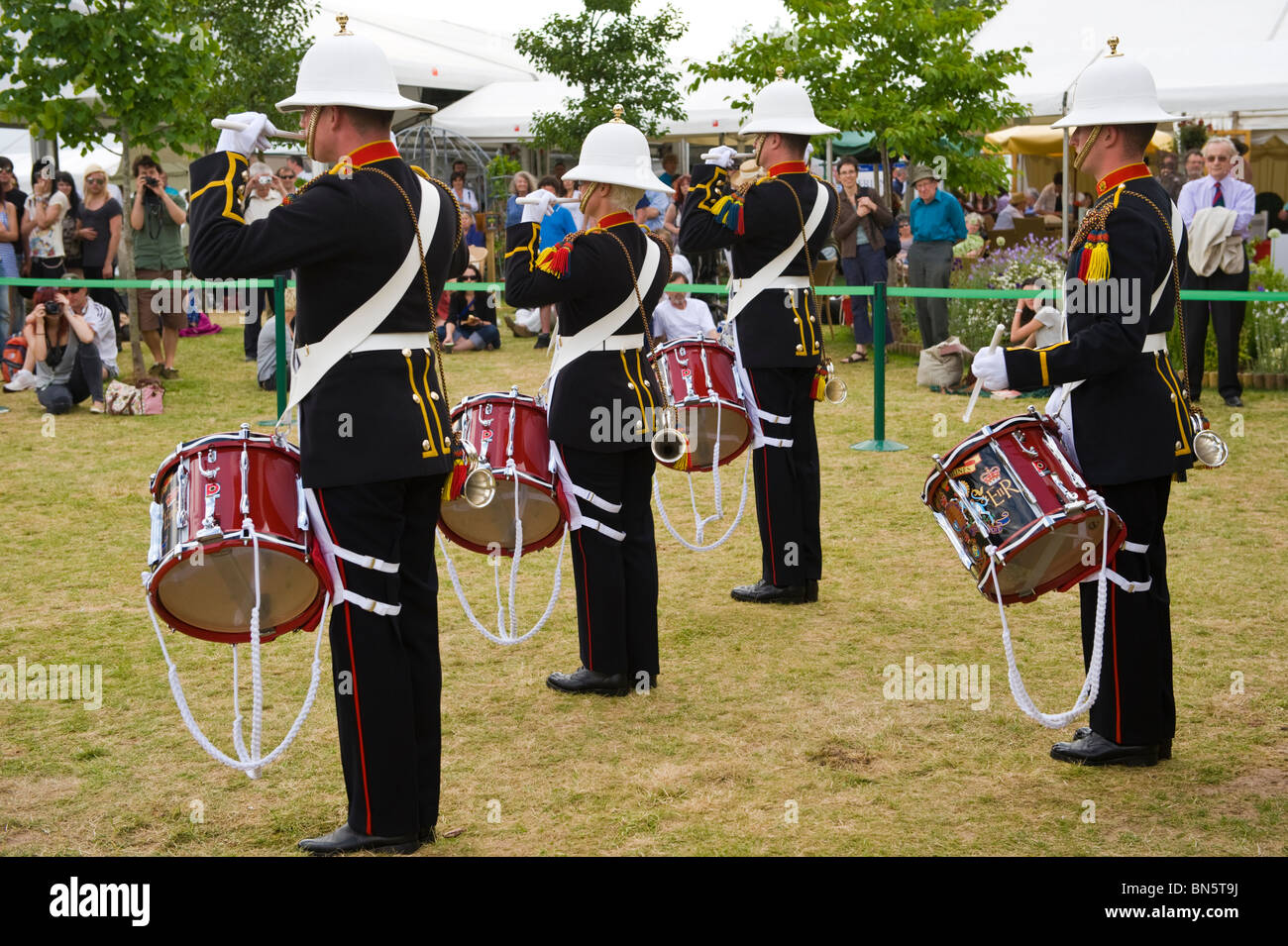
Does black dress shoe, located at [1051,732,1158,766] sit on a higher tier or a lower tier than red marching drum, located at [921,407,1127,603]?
lower

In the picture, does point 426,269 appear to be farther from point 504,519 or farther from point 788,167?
point 788,167

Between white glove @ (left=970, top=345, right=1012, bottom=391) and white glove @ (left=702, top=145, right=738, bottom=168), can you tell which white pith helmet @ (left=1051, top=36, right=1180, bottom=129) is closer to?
white glove @ (left=970, top=345, right=1012, bottom=391)

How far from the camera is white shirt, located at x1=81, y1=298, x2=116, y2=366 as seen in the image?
1244 centimetres

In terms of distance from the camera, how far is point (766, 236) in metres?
6.51

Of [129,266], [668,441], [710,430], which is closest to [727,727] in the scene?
[668,441]

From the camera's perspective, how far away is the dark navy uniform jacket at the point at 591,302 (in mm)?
5219

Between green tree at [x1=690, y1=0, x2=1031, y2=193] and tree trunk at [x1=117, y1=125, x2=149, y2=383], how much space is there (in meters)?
6.67

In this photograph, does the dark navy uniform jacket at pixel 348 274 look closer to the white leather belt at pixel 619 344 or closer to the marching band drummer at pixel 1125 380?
the white leather belt at pixel 619 344

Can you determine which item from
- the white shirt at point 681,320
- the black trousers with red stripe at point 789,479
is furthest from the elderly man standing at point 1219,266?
the black trousers with red stripe at point 789,479

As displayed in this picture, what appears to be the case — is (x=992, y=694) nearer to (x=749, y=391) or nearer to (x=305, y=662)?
(x=749, y=391)

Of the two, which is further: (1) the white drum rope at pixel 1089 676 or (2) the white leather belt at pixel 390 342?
(1) the white drum rope at pixel 1089 676

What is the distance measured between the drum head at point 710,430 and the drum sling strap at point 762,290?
6cm

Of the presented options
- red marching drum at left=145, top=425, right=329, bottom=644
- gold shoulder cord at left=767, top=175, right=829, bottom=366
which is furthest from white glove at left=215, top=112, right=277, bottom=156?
gold shoulder cord at left=767, top=175, right=829, bottom=366
